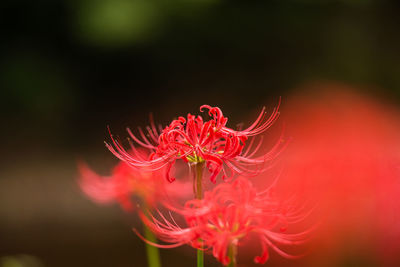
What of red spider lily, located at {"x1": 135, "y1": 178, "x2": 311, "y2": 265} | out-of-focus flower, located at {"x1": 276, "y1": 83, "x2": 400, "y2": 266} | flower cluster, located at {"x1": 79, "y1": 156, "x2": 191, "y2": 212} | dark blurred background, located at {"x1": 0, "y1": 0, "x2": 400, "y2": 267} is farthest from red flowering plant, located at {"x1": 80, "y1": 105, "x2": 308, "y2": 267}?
dark blurred background, located at {"x1": 0, "y1": 0, "x2": 400, "y2": 267}

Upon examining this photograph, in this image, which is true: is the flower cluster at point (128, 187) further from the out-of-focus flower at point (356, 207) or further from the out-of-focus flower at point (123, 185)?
the out-of-focus flower at point (356, 207)

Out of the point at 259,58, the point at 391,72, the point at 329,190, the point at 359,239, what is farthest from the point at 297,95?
the point at 359,239

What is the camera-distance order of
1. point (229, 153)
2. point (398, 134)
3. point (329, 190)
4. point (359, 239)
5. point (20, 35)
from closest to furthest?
point (229, 153), point (359, 239), point (329, 190), point (398, 134), point (20, 35)

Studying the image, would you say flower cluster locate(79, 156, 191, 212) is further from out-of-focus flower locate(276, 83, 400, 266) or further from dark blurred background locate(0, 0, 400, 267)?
dark blurred background locate(0, 0, 400, 267)

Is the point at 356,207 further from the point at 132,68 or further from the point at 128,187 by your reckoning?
the point at 132,68

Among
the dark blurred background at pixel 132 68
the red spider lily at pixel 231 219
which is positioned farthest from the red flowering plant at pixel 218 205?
the dark blurred background at pixel 132 68

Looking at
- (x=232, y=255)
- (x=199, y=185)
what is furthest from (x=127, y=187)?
(x=232, y=255)

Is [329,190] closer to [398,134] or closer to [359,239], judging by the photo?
[359,239]
